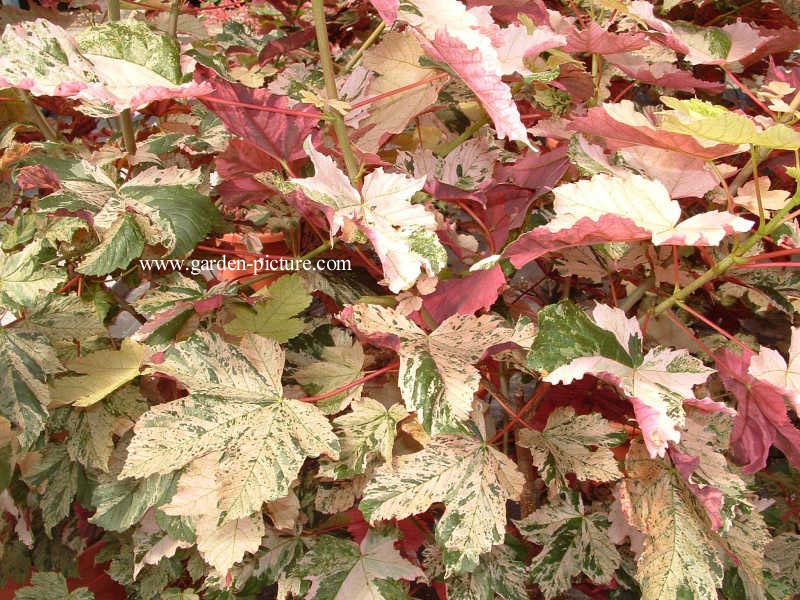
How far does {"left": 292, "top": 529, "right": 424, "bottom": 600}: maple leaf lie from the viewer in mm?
597

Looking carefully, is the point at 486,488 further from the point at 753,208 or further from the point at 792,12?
the point at 792,12

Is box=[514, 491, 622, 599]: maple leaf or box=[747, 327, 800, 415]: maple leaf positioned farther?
box=[514, 491, 622, 599]: maple leaf

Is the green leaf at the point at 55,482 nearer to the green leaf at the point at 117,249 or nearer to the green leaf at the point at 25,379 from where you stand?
the green leaf at the point at 25,379

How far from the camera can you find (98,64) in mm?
458

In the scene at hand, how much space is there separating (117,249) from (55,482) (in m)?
0.28

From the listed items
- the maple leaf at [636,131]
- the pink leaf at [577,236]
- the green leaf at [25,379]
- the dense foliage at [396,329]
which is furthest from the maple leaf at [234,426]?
the maple leaf at [636,131]

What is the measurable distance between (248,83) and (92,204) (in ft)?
1.34

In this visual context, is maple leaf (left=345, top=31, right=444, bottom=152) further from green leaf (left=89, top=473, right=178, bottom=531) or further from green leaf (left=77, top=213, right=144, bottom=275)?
green leaf (left=89, top=473, right=178, bottom=531)

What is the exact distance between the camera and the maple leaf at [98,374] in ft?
1.99

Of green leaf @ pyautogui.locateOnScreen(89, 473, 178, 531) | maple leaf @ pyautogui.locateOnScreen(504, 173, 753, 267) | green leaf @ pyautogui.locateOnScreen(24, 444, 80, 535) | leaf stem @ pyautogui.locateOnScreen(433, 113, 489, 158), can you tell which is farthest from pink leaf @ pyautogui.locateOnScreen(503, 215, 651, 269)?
green leaf @ pyautogui.locateOnScreen(24, 444, 80, 535)

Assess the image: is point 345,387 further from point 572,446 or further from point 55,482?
point 55,482

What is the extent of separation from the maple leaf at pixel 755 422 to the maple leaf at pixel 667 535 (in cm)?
6

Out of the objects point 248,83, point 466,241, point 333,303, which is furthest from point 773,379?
point 248,83

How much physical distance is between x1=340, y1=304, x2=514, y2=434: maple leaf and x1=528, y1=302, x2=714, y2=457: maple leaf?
0.15 feet
